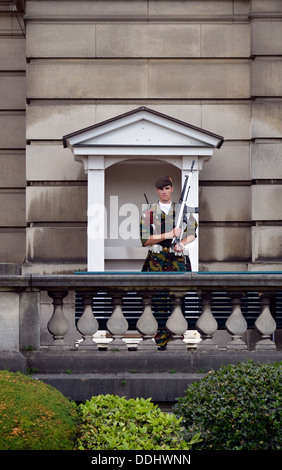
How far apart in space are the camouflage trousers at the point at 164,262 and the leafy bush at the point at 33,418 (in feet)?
9.91

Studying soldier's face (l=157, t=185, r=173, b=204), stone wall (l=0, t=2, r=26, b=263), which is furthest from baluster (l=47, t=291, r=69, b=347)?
stone wall (l=0, t=2, r=26, b=263)

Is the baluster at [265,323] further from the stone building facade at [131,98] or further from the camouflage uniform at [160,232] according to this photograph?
the stone building facade at [131,98]

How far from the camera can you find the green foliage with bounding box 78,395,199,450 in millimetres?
5625

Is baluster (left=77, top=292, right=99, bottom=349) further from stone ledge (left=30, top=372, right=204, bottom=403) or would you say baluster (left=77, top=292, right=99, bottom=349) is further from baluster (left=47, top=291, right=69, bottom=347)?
stone ledge (left=30, top=372, right=204, bottom=403)

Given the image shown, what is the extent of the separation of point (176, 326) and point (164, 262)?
165 cm

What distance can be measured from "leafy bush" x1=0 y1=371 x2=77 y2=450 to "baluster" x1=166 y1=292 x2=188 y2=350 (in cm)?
156

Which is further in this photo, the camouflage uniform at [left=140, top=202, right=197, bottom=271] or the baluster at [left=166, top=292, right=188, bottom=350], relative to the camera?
the camouflage uniform at [left=140, top=202, right=197, bottom=271]

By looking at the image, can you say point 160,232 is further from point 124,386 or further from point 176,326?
point 124,386

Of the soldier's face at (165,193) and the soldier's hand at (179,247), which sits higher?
the soldier's face at (165,193)

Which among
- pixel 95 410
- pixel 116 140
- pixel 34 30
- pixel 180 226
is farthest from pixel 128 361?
pixel 34 30

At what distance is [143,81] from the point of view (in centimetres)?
1262

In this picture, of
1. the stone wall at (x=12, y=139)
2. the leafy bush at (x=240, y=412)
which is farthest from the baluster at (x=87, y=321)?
the stone wall at (x=12, y=139)

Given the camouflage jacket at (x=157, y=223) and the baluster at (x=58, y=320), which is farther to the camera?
the camouflage jacket at (x=157, y=223)

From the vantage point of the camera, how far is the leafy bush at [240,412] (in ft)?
18.7
